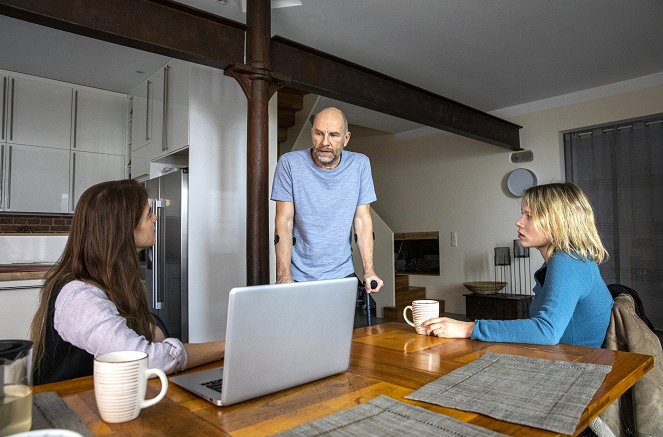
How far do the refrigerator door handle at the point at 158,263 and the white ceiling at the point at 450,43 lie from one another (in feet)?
3.94

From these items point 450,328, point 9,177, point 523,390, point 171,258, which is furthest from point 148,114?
point 523,390

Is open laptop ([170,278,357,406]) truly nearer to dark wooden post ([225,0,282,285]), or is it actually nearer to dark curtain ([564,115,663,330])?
dark wooden post ([225,0,282,285])

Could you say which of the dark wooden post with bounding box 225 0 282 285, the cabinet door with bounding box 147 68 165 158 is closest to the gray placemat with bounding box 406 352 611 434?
the dark wooden post with bounding box 225 0 282 285

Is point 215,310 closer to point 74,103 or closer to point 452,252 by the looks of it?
point 74,103

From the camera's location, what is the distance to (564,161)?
4.89 m

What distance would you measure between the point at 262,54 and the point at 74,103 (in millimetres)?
2563

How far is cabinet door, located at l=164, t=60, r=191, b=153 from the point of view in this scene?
3331 millimetres

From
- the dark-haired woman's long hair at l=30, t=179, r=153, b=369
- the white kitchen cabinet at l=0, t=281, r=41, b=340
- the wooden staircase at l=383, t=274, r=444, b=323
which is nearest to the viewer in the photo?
the dark-haired woman's long hair at l=30, t=179, r=153, b=369

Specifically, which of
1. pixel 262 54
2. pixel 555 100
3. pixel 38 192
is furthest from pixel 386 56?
pixel 38 192

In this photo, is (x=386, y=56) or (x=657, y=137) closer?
(x=386, y=56)

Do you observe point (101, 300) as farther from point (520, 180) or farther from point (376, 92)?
point (520, 180)

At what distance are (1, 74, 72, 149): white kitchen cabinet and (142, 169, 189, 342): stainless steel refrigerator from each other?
146 centimetres

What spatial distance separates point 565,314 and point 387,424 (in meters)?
0.77

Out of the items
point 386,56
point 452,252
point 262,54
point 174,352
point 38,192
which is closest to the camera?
point 174,352
